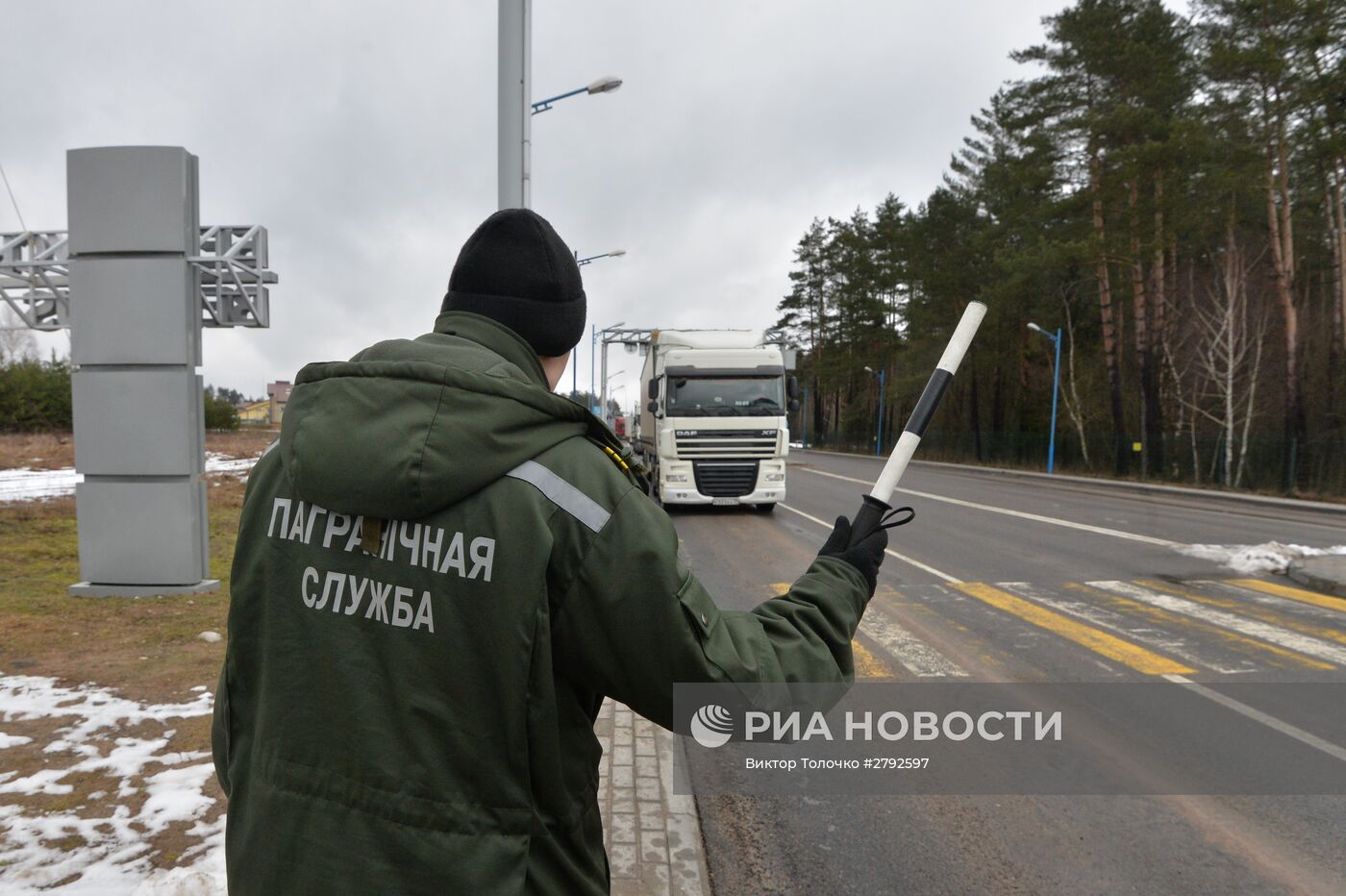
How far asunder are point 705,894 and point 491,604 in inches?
95.3

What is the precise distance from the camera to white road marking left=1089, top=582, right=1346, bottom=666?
272 inches

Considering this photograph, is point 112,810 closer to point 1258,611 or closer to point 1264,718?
point 1264,718

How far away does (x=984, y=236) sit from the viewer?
133 feet

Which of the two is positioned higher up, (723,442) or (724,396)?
(724,396)

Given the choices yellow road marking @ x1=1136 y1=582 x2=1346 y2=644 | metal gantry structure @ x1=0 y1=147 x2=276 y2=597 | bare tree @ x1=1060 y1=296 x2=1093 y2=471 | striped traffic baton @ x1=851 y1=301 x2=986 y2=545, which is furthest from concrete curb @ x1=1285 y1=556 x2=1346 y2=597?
bare tree @ x1=1060 y1=296 x2=1093 y2=471

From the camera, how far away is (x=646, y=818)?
12.7ft

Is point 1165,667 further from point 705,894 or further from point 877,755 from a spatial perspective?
point 705,894

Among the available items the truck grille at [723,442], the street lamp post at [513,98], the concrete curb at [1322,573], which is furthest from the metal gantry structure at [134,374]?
the concrete curb at [1322,573]

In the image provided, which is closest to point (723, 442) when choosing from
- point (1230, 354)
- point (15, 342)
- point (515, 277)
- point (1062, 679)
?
point (1062, 679)

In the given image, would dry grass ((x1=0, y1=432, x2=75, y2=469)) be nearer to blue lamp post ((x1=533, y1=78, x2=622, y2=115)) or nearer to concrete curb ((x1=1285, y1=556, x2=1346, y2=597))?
blue lamp post ((x1=533, y1=78, x2=622, y2=115))

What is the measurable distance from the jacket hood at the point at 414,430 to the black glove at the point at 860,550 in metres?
0.61

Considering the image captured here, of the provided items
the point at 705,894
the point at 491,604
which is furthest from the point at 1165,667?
the point at 491,604

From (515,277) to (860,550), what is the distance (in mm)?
824

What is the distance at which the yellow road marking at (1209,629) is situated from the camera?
6.57 m
